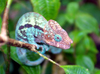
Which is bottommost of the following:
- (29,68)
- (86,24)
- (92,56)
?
(92,56)

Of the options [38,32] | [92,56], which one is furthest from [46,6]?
[92,56]

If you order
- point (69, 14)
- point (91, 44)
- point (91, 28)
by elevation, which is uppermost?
point (69, 14)

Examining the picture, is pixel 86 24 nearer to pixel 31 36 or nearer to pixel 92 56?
pixel 92 56

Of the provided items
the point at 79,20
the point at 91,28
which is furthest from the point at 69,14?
the point at 91,28

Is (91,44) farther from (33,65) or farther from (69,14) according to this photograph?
(33,65)

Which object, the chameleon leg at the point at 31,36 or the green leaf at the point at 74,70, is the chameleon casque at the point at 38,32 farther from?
the green leaf at the point at 74,70

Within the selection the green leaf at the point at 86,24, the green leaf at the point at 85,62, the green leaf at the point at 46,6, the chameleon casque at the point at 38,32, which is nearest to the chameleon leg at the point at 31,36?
the chameleon casque at the point at 38,32

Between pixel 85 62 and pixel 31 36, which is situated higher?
pixel 31 36
